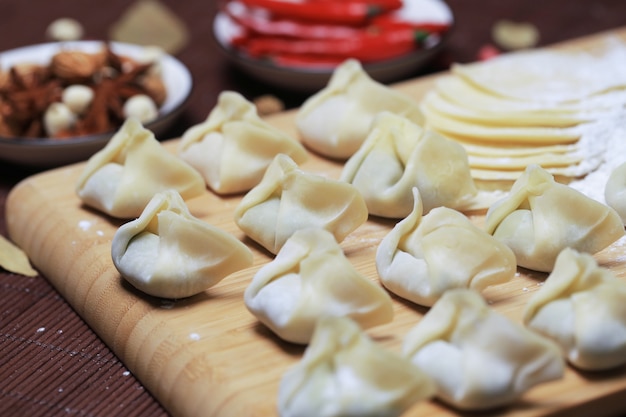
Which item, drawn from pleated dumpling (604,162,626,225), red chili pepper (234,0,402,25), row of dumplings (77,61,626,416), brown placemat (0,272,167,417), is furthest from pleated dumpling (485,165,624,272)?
red chili pepper (234,0,402,25)

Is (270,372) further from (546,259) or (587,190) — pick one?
(587,190)

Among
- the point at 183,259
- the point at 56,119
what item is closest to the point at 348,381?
the point at 183,259

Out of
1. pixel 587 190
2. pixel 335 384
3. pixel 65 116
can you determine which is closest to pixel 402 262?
pixel 335 384

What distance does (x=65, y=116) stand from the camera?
104 inches

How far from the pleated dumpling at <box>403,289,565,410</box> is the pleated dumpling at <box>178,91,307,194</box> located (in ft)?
2.78

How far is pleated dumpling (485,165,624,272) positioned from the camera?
187 centimetres

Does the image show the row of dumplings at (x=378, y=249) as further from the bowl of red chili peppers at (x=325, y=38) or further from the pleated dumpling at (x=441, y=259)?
the bowl of red chili peppers at (x=325, y=38)

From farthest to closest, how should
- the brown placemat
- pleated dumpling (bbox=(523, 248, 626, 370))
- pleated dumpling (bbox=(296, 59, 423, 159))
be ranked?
pleated dumpling (bbox=(296, 59, 423, 159)) → the brown placemat → pleated dumpling (bbox=(523, 248, 626, 370))

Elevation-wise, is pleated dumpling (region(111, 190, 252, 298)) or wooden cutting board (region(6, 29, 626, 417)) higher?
pleated dumpling (region(111, 190, 252, 298))

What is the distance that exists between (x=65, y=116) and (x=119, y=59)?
1.06 feet

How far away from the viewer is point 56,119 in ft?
8.62

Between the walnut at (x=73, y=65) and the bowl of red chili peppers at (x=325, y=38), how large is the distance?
1.49 feet

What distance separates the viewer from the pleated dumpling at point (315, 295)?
165cm

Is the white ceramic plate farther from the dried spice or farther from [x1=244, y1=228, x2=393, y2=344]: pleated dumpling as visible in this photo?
[x1=244, y1=228, x2=393, y2=344]: pleated dumpling
